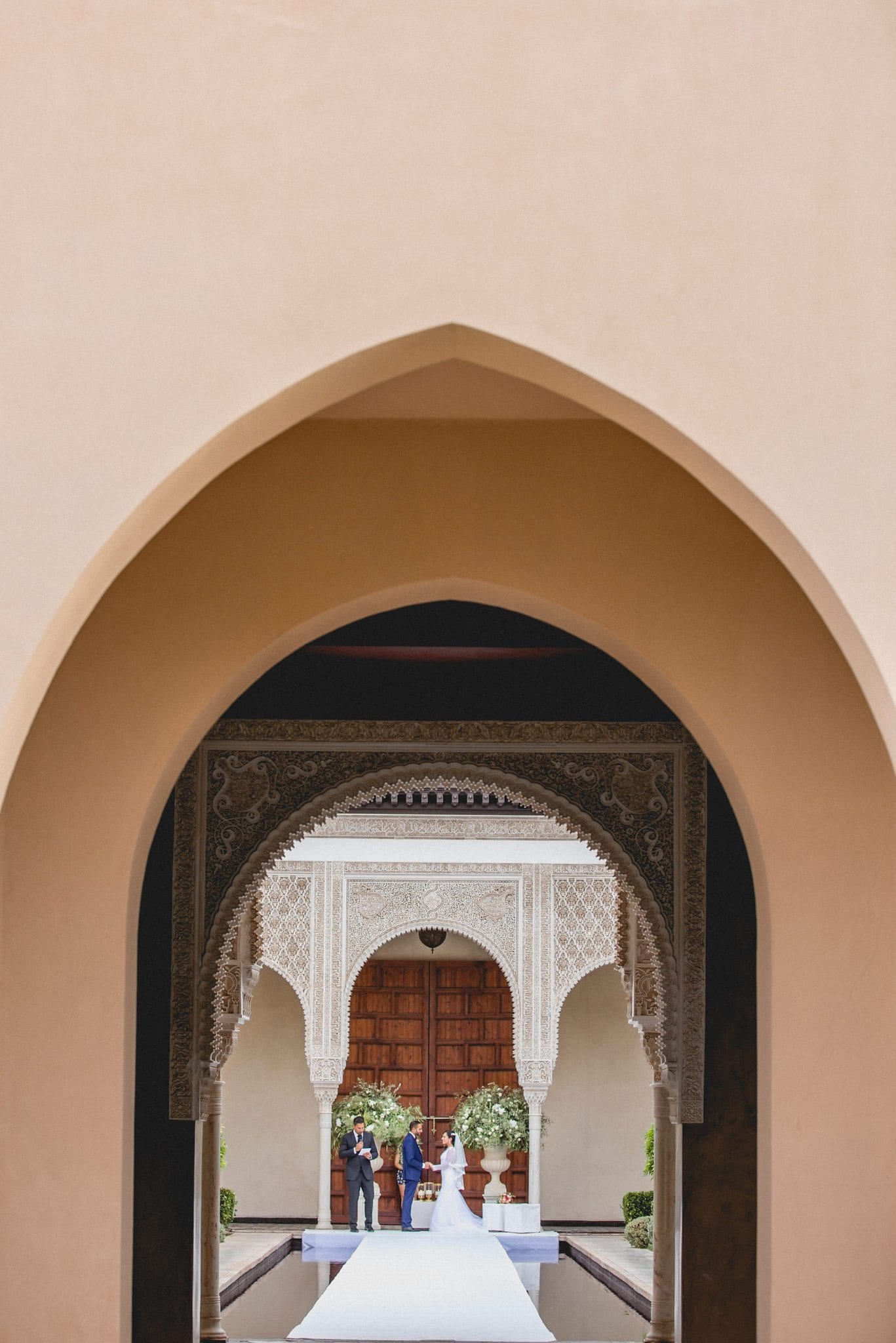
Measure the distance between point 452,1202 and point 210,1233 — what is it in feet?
13.6

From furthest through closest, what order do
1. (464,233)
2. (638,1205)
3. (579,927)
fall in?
(579,927) < (638,1205) < (464,233)

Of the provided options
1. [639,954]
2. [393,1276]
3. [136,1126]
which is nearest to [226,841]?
[136,1126]

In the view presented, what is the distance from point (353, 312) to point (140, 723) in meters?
1.39

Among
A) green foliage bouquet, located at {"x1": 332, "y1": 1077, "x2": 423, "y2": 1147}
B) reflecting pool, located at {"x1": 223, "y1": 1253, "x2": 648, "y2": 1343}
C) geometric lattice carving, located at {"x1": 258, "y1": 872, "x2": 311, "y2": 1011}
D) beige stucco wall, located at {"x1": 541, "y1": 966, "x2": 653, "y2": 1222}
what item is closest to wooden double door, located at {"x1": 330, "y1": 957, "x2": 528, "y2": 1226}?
beige stucco wall, located at {"x1": 541, "y1": 966, "x2": 653, "y2": 1222}

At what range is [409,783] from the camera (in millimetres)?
4543

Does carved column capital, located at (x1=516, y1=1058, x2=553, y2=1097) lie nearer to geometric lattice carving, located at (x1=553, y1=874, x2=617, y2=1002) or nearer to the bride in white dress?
geometric lattice carving, located at (x1=553, y1=874, x2=617, y2=1002)

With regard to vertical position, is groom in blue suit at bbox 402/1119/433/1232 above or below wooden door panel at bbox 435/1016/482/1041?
below

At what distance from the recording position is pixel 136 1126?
15.1 ft

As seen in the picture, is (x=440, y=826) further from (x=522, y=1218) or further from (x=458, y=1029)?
(x=522, y=1218)

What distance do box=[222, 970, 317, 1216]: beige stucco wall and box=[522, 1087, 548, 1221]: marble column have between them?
78.0 inches

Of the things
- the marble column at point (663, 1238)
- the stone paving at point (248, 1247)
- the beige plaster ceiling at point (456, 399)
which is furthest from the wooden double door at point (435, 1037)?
the beige plaster ceiling at point (456, 399)

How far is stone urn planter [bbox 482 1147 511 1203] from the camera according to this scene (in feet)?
35.4

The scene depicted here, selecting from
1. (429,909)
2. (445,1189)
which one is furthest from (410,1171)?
(429,909)

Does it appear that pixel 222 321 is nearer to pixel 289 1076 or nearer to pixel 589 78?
pixel 589 78
